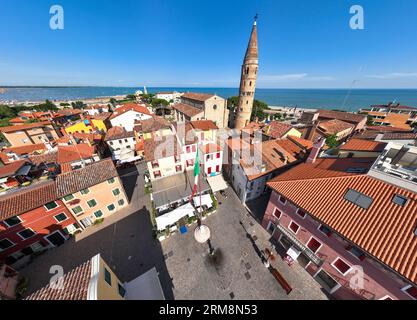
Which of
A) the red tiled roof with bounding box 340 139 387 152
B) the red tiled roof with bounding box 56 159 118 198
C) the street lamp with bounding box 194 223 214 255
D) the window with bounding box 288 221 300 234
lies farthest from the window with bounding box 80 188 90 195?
the red tiled roof with bounding box 340 139 387 152

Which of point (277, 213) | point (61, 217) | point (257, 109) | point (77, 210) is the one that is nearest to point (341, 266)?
point (277, 213)

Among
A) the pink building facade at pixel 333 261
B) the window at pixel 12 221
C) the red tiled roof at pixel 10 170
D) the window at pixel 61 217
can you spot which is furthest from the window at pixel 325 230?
the red tiled roof at pixel 10 170

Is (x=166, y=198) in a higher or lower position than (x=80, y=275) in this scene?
lower

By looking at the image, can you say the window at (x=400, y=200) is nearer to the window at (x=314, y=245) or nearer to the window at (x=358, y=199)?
the window at (x=358, y=199)
